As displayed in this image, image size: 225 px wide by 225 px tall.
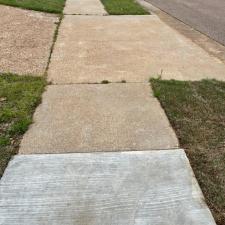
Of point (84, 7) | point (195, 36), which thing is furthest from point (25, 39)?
point (84, 7)

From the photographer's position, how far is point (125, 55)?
322 inches

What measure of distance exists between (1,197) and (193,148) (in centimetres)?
193

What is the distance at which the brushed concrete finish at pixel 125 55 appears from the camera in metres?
7.02

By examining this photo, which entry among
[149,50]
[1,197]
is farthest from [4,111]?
[149,50]

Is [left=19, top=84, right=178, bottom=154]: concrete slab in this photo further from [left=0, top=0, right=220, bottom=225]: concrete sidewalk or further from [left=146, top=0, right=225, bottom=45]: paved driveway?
[left=146, top=0, right=225, bottom=45]: paved driveway

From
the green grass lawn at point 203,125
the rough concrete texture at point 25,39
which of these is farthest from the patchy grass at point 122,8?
the green grass lawn at point 203,125

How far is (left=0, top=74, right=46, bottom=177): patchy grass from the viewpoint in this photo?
15.2ft

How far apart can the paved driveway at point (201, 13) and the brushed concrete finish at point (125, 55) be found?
1141 mm

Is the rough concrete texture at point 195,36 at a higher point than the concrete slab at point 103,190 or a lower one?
lower

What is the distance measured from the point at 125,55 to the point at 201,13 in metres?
6.78

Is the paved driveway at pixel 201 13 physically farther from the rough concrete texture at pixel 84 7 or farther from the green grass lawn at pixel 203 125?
the green grass lawn at pixel 203 125

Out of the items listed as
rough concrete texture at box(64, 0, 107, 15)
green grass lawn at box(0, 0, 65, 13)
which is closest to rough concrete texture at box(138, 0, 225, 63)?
rough concrete texture at box(64, 0, 107, 15)

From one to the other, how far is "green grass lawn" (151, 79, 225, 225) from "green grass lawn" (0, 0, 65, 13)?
647 cm

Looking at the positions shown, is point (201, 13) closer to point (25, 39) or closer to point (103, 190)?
point (25, 39)
